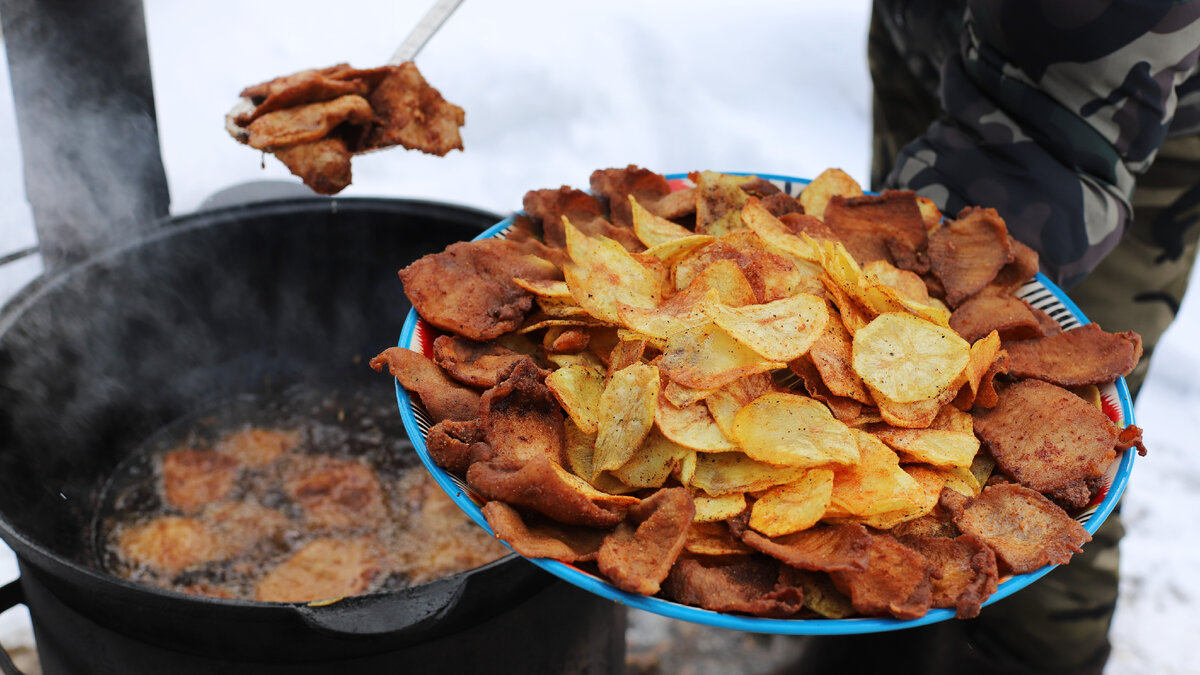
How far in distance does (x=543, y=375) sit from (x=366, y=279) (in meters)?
1.29

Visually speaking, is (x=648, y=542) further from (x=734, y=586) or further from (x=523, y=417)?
(x=523, y=417)

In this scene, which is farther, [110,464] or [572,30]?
[572,30]

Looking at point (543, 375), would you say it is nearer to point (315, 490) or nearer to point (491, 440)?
point (491, 440)

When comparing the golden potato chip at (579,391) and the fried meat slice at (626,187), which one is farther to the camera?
the fried meat slice at (626,187)

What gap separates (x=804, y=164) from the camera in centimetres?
426

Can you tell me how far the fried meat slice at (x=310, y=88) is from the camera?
152 cm

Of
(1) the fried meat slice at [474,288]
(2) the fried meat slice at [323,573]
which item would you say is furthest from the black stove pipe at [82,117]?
(1) the fried meat slice at [474,288]

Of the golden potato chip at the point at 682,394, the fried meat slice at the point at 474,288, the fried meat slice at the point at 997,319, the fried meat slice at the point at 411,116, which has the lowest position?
the golden potato chip at the point at 682,394

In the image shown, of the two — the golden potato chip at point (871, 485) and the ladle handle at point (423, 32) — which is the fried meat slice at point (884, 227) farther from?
the ladle handle at point (423, 32)

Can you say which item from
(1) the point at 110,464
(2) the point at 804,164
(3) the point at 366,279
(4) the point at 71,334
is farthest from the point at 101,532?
(2) the point at 804,164

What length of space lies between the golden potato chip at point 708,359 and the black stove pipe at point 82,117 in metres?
1.30

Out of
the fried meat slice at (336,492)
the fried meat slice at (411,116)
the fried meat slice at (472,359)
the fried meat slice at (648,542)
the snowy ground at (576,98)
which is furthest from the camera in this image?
the snowy ground at (576,98)

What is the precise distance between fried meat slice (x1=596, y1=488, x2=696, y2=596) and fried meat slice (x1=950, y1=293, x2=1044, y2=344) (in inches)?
21.0

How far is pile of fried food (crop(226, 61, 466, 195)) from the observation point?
1497mm
